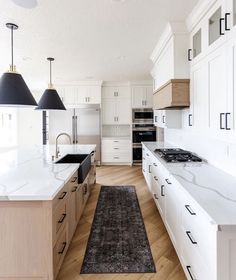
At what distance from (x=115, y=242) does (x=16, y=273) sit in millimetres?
1096

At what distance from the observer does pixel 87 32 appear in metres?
3.03

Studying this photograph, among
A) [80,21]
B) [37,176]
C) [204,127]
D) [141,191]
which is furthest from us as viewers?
[141,191]

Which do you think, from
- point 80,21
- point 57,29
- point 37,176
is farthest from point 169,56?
point 37,176

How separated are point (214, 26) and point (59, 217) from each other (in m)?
2.27

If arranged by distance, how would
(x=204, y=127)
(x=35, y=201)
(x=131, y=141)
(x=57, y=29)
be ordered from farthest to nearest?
(x=131, y=141)
(x=57, y=29)
(x=204, y=127)
(x=35, y=201)

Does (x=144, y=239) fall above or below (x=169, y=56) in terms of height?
below

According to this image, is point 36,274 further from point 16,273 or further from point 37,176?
point 37,176

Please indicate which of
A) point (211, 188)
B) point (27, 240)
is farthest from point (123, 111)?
point (27, 240)

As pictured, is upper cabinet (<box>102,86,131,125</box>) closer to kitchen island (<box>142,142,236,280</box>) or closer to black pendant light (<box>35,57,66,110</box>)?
black pendant light (<box>35,57,66,110</box>)

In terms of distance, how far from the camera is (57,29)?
2.90m

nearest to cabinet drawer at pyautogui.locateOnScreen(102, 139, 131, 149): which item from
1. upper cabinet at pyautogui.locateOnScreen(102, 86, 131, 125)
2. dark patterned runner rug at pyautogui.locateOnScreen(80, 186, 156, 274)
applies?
upper cabinet at pyautogui.locateOnScreen(102, 86, 131, 125)

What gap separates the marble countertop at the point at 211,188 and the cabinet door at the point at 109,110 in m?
4.54

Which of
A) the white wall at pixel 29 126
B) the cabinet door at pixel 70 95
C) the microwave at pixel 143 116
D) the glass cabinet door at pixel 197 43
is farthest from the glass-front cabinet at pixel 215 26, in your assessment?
the white wall at pixel 29 126

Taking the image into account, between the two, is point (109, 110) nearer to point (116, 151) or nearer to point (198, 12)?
point (116, 151)
